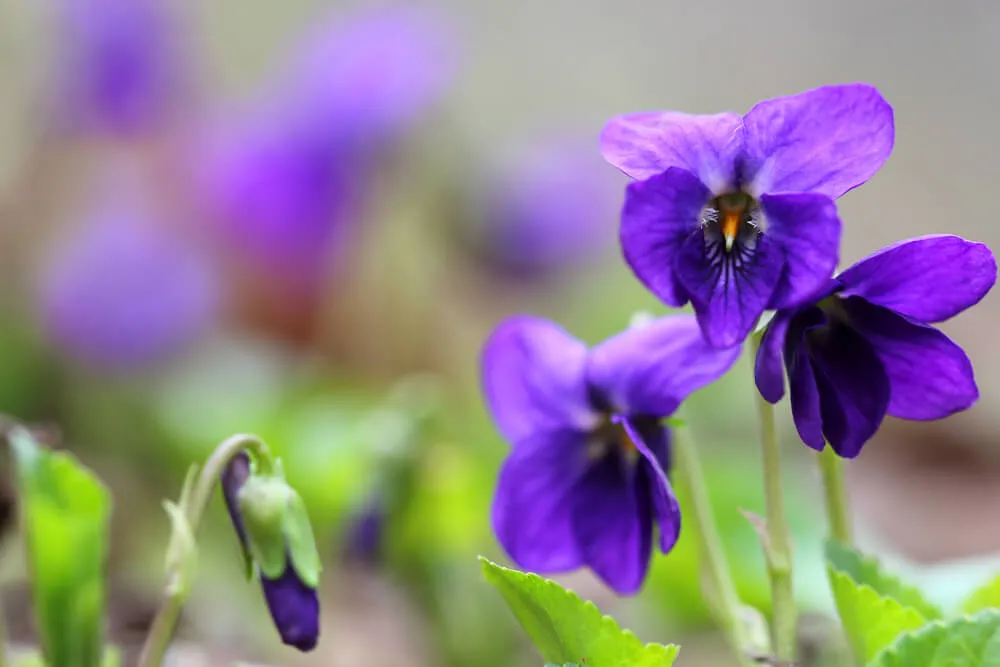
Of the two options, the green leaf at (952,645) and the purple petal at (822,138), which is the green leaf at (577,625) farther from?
the purple petal at (822,138)

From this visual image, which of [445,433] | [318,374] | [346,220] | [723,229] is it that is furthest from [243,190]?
[723,229]

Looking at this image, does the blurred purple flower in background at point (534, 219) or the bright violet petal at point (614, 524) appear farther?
the blurred purple flower in background at point (534, 219)

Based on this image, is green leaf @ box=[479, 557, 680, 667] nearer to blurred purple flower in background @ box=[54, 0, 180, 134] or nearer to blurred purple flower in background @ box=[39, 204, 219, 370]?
blurred purple flower in background @ box=[39, 204, 219, 370]

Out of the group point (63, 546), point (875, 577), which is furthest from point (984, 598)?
point (63, 546)

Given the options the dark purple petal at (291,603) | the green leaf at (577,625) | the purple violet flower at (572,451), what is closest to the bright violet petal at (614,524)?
the purple violet flower at (572,451)

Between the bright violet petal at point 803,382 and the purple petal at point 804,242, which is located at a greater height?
the purple petal at point 804,242

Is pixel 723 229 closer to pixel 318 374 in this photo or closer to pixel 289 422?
pixel 289 422
